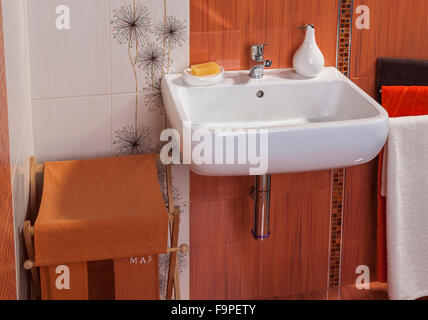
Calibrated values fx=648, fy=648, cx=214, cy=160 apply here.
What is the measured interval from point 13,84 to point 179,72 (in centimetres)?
64

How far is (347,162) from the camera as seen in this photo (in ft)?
6.32

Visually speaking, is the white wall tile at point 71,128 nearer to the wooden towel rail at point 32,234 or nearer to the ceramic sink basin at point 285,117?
the wooden towel rail at point 32,234

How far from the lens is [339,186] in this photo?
2.47 m

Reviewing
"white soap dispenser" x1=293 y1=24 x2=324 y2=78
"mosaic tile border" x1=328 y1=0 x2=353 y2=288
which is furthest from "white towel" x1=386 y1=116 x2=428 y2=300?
"white soap dispenser" x1=293 y1=24 x2=324 y2=78

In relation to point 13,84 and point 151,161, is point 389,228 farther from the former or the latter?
point 13,84

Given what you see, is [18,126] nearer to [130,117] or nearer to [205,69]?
[130,117]

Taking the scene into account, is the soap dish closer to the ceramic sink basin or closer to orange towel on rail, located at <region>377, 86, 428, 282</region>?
the ceramic sink basin

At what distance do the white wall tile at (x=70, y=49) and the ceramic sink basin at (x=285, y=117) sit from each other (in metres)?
0.24

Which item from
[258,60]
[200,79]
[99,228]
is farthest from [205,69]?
[99,228]

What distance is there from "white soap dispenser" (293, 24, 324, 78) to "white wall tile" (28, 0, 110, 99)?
2.13 feet

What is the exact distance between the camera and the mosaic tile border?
2.26 meters

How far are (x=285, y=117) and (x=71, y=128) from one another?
0.72 meters
